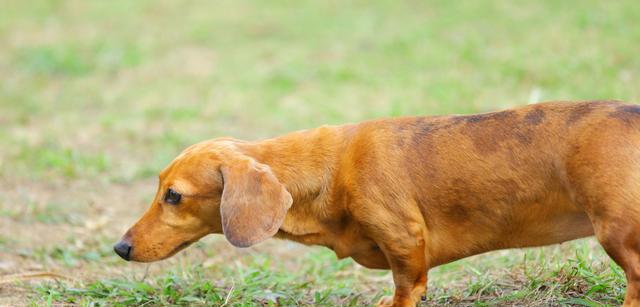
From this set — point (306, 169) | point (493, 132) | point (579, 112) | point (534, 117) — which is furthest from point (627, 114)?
point (306, 169)

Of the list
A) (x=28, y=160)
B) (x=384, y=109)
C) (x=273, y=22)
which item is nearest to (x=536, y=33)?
(x=384, y=109)

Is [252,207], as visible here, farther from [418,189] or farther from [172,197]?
[418,189]

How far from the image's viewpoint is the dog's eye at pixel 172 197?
4434 mm

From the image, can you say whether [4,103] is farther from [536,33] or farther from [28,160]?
[536,33]

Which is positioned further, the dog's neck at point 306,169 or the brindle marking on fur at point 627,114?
the dog's neck at point 306,169

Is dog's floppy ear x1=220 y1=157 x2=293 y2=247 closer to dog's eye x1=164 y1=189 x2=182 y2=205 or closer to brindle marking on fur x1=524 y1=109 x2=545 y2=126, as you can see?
dog's eye x1=164 y1=189 x2=182 y2=205

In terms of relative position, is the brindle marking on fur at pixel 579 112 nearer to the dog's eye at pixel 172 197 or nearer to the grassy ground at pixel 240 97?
the grassy ground at pixel 240 97

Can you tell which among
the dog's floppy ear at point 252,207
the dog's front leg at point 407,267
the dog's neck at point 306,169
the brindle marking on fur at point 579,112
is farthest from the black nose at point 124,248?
the brindle marking on fur at point 579,112

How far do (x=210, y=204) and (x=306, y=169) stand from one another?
49 cm

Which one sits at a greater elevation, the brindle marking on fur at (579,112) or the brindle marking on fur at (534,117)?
the brindle marking on fur at (579,112)

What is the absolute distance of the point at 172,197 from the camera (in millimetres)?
4453

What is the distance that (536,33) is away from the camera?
1124 centimetres

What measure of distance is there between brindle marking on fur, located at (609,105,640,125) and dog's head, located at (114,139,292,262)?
4.86 feet

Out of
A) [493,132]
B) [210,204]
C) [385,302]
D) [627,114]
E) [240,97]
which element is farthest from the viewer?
[240,97]
